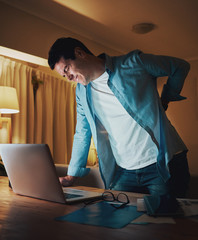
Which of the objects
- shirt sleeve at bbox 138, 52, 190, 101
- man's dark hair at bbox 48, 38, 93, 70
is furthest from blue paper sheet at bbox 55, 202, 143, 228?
man's dark hair at bbox 48, 38, 93, 70

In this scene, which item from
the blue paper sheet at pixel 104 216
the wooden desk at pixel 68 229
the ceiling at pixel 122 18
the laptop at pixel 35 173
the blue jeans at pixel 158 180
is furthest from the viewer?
the ceiling at pixel 122 18

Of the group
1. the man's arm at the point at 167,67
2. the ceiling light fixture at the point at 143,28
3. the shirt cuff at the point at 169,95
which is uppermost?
the ceiling light fixture at the point at 143,28

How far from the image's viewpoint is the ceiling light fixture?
390 centimetres

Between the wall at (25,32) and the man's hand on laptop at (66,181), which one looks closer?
the man's hand on laptop at (66,181)

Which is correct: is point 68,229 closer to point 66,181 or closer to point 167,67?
point 66,181

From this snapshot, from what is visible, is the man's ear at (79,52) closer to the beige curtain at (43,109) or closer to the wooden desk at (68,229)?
the wooden desk at (68,229)

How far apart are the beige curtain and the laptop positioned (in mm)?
2841

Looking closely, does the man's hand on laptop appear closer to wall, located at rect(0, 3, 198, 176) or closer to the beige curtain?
wall, located at rect(0, 3, 198, 176)

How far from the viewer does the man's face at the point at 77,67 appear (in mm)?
1426

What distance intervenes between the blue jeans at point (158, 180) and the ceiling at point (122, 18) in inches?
100.0

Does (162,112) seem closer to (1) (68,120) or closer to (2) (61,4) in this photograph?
(2) (61,4)

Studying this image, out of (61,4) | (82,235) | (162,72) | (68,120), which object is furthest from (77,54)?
(68,120)

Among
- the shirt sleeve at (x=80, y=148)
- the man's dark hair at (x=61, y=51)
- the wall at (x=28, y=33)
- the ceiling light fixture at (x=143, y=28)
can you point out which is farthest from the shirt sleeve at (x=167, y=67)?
the ceiling light fixture at (x=143, y=28)

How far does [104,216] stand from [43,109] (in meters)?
3.79
